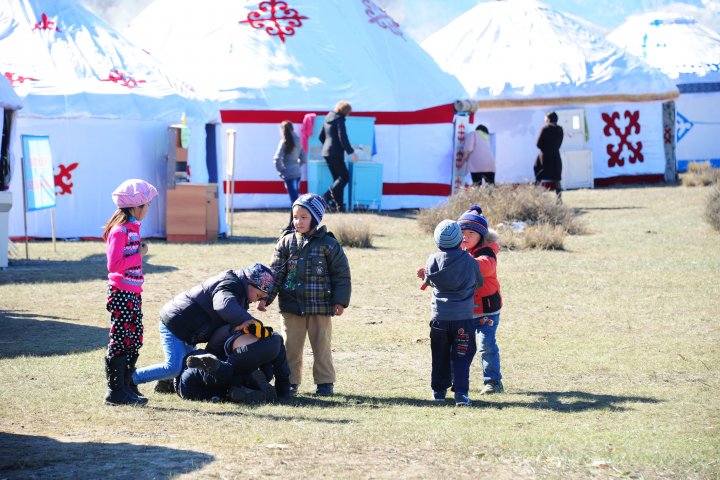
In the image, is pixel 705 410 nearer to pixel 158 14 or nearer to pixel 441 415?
pixel 441 415

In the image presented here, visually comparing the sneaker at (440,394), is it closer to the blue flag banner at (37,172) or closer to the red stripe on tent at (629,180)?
the blue flag banner at (37,172)

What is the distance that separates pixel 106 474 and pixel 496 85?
22.9m

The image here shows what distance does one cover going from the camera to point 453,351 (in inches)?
292

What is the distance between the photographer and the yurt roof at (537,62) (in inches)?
1082

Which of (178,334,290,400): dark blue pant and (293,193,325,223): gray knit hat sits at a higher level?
(293,193,325,223): gray knit hat

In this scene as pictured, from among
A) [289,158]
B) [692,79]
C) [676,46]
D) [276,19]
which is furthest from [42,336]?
[676,46]

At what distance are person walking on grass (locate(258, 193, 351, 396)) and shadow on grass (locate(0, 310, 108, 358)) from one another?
2.10 metres

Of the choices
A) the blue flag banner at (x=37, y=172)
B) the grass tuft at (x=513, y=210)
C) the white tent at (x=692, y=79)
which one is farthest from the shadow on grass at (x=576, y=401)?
the white tent at (x=692, y=79)

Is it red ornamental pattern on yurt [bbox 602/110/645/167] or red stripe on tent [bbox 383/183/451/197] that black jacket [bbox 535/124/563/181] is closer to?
red stripe on tent [bbox 383/183/451/197]

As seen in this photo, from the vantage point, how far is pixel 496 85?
27.4 meters

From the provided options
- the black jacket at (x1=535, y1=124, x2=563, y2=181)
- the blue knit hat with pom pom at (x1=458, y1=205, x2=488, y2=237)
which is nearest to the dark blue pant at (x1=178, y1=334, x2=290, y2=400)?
the blue knit hat with pom pom at (x1=458, y1=205, x2=488, y2=237)

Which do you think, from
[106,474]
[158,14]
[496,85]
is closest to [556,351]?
[106,474]

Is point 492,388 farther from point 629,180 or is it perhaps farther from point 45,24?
point 629,180

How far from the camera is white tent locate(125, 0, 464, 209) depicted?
22.1 metres
